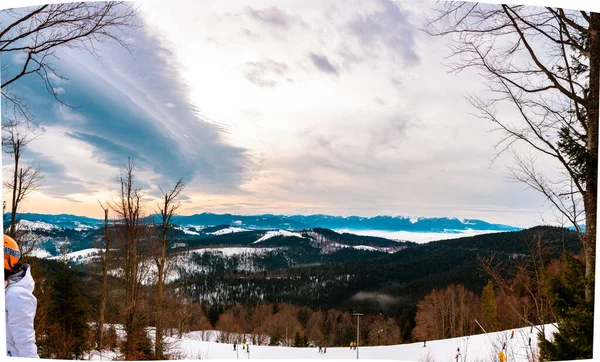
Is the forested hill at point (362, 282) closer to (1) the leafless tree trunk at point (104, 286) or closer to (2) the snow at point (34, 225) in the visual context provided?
(1) the leafless tree trunk at point (104, 286)

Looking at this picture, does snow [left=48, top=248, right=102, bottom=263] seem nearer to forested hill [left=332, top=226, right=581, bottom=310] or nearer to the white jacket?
the white jacket

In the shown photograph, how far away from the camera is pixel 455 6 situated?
16.0 ft

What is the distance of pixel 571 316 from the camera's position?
460 cm

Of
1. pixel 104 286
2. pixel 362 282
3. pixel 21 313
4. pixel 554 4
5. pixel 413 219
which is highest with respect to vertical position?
pixel 554 4

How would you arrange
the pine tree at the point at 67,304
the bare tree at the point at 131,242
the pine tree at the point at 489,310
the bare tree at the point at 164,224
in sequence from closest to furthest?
the bare tree at the point at 131,242 → the bare tree at the point at 164,224 → the pine tree at the point at 67,304 → the pine tree at the point at 489,310

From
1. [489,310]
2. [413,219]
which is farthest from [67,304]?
[489,310]

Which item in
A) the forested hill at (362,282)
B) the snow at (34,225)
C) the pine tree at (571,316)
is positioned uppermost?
the snow at (34,225)

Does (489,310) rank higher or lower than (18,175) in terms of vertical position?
lower

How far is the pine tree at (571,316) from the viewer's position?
4441 mm

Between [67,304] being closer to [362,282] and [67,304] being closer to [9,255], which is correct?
[9,255]

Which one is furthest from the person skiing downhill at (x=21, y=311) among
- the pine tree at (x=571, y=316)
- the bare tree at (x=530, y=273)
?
the pine tree at (x=571, y=316)

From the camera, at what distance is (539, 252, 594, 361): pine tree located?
4.44 m

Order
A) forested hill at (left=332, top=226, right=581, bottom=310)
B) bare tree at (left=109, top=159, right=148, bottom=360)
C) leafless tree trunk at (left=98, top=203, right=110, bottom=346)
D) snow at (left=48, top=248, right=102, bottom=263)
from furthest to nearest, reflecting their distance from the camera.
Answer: forested hill at (left=332, top=226, right=581, bottom=310) < snow at (left=48, top=248, right=102, bottom=263) < leafless tree trunk at (left=98, top=203, right=110, bottom=346) < bare tree at (left=109, top=159, right=148, bottom=360)

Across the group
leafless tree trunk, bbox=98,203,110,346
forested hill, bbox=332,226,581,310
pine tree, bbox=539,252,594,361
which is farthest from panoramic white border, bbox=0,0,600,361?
forested hill, bbox=332,226,581,310
